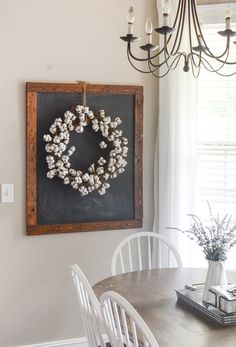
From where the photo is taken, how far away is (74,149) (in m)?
3.14

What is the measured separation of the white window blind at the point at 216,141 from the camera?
332cm

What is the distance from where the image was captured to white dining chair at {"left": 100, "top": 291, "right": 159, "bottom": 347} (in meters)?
1.70

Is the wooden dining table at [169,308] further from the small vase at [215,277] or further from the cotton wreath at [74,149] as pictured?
the cotton wreath at [74,149]

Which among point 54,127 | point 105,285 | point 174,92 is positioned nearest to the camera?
point 105,285

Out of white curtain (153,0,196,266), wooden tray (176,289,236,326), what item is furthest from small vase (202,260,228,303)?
white curtain (153,0,196,266)

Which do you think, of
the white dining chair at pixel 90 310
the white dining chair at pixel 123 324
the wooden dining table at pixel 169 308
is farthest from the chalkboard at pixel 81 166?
the white dining chair at pixel 123 324

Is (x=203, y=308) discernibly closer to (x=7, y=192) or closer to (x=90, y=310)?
(x=90, y=310)

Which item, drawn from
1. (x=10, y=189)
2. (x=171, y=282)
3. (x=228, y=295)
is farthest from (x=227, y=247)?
(x=10, y=189)

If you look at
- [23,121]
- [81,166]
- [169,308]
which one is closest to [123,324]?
[169,308]

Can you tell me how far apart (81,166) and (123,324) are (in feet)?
4.98

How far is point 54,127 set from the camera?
10.1ft

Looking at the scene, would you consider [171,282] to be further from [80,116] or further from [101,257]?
[80,116]

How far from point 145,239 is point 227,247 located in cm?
128

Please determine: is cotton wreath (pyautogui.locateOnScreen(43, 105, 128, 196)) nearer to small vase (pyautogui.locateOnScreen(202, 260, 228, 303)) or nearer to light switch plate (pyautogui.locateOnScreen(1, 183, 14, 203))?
light switch plate (pyautogui.locateOnScreen(1, 183, 14, 203))
